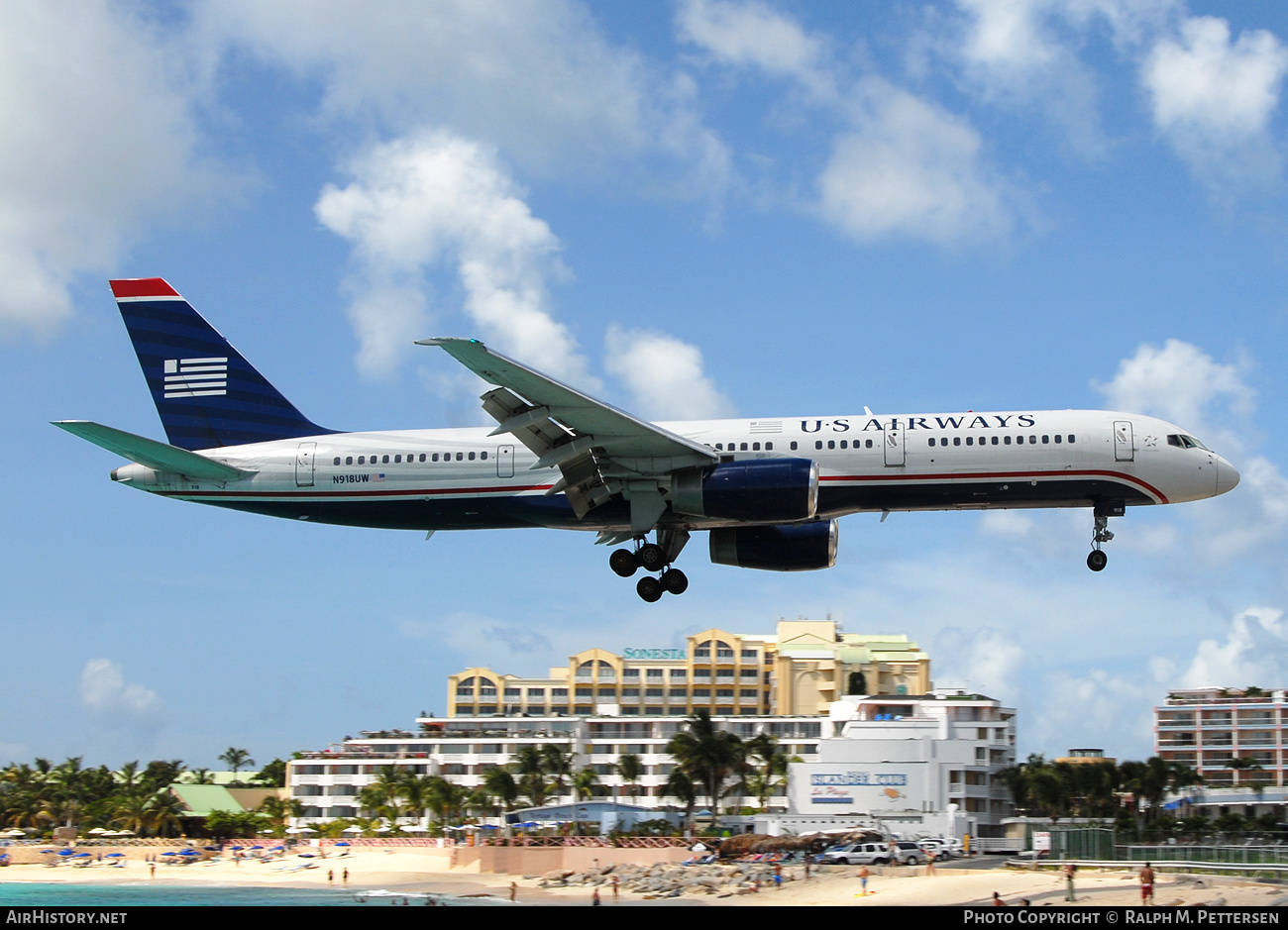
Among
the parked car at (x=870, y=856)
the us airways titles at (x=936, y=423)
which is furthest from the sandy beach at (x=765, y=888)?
the us airways titles at (x=936, y=423)

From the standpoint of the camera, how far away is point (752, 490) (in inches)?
1316

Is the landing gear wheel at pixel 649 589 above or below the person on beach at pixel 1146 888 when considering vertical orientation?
above

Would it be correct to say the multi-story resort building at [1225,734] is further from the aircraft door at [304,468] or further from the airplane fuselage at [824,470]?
the aircraft door at [304,468]

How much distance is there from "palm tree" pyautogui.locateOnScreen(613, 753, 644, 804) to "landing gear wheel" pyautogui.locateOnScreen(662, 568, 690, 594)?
6193 cm

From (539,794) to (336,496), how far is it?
199ft

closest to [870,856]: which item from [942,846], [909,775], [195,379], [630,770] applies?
[942,846]

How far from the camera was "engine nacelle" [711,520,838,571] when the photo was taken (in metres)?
37.2

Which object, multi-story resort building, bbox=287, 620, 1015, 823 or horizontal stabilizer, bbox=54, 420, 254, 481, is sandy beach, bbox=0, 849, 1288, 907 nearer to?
multi-story resort building, bbox=287, 620, 1015, 823

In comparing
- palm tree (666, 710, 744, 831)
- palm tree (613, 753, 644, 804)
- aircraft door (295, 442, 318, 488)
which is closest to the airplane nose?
aircraft door (295, 442, 318, 488)

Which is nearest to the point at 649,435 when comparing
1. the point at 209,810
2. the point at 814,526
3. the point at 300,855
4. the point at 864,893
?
the point at 814,526

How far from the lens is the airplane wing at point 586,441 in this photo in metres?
31.6

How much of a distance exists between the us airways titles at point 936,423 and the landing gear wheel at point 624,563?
6.17 metres

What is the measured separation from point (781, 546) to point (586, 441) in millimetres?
7086
